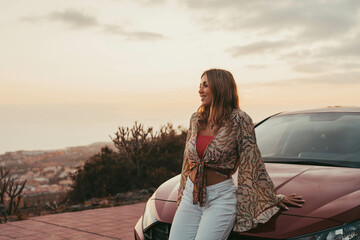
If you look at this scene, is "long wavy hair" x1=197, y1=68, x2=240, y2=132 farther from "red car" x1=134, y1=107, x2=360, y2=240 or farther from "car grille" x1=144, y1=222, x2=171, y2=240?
"car grille" x1=144, y1=222, x2=171, y2=240

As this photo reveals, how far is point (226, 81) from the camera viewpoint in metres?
2.98

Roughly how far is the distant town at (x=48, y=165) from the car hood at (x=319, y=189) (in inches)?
357

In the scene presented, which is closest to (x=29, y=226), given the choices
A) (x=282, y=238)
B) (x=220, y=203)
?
(x=220, y=203)

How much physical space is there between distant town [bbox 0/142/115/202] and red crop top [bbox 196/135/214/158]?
29.8ft

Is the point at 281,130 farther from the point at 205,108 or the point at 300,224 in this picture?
the point at 300,224

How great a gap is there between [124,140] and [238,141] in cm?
960

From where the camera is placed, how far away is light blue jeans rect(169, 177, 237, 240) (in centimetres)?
265

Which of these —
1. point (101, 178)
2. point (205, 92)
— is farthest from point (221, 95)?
point (101, 178)

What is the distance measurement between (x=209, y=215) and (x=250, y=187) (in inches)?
13.1

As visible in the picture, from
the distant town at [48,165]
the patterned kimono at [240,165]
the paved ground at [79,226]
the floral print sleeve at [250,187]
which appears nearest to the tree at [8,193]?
the distant town at [48,165]

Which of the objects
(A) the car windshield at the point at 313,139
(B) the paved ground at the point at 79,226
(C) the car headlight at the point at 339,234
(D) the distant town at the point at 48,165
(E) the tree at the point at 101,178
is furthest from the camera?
(D) the distant town at the point at 48,165

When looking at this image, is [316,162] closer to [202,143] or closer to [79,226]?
[202,143]

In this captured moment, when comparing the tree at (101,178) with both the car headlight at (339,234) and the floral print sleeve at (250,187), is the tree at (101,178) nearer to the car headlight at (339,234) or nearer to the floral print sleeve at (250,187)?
the floral print sleeve at (250,187)

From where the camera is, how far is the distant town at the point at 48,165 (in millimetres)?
12867
